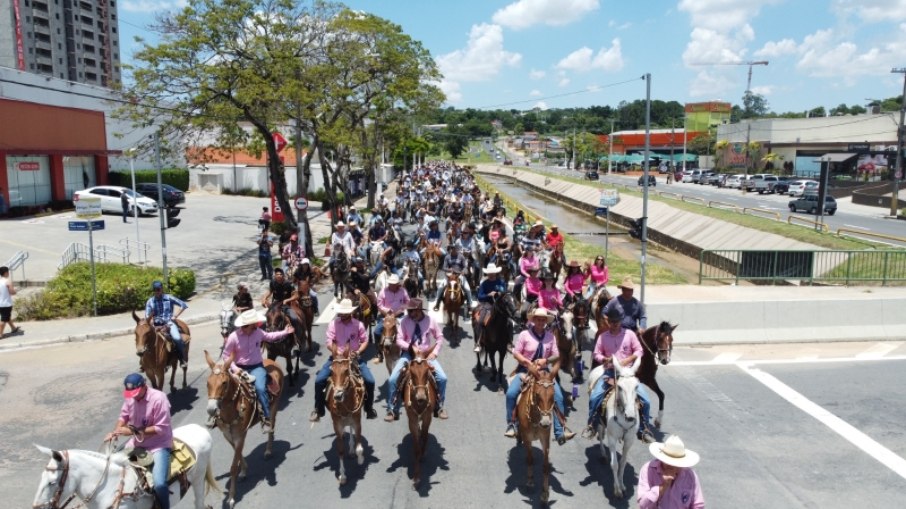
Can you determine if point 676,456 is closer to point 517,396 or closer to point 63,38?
point 517,396

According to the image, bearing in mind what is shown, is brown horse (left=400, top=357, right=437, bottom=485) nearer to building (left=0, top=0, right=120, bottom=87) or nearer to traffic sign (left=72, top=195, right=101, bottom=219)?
traffic sign (left=72, top=195, right=101, bottom=219)

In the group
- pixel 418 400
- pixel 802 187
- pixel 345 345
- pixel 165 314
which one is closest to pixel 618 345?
pixel 418 400

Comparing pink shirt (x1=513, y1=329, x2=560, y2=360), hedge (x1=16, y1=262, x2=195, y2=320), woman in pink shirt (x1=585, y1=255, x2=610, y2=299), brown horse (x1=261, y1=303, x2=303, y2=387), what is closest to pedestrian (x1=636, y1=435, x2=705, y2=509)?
pink shirt (x1=513, y1=329, x2=560, y2=360)

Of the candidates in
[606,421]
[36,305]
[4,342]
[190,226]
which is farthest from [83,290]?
[190,226]

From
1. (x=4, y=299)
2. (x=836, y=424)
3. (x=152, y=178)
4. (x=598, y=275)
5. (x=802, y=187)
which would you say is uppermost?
(x=152, y=178)

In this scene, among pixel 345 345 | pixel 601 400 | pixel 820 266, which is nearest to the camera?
pixel 601 400

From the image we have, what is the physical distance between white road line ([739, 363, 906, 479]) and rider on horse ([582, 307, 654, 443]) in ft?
11.0

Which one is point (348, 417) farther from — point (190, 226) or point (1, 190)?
point (1, 190)

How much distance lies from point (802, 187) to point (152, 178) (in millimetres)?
52894

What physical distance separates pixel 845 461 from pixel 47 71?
365 ft

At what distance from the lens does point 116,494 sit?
602 centimetres

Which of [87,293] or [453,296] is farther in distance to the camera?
[87,293]

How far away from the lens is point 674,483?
5.82m

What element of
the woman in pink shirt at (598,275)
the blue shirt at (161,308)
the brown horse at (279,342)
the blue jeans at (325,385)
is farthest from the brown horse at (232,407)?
the woman in pink shirt at (598,275)
